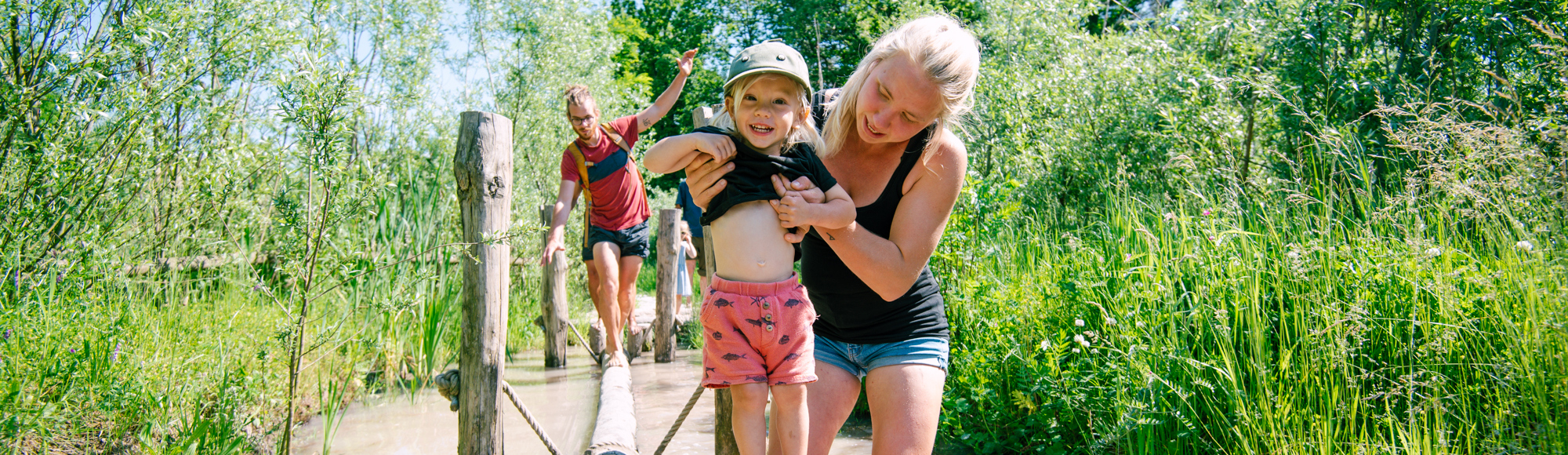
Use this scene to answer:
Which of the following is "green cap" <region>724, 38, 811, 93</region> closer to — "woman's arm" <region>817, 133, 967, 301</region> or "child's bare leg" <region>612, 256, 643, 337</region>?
"woman's arm" <region>817, 133, 967, 301</region>

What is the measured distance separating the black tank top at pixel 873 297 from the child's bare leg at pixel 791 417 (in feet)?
0.81

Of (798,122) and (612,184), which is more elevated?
(798,122)

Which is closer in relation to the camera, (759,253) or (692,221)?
(759,253)

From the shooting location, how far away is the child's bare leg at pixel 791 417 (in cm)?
219

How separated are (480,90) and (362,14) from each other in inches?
75.0

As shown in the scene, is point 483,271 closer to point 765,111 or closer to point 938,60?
point 765,111

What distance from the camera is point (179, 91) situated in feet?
13.3

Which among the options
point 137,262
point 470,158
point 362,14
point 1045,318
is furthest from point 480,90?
point 1045,318

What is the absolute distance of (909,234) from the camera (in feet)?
7.43

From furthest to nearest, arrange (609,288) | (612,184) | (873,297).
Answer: (609,288)
(612,184)
(873,297)

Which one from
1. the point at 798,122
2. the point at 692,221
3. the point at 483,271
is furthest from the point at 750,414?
the point at 692,221

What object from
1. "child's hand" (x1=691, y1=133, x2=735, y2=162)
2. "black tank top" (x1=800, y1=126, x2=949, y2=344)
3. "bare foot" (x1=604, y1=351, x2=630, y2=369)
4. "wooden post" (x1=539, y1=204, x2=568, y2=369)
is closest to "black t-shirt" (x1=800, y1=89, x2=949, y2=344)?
"black tank top" (x1=800, y1=126, x2=949, y2=344)

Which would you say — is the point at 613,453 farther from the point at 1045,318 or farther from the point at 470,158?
the point at 1045,318

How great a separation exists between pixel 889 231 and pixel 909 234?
0.12 metres
